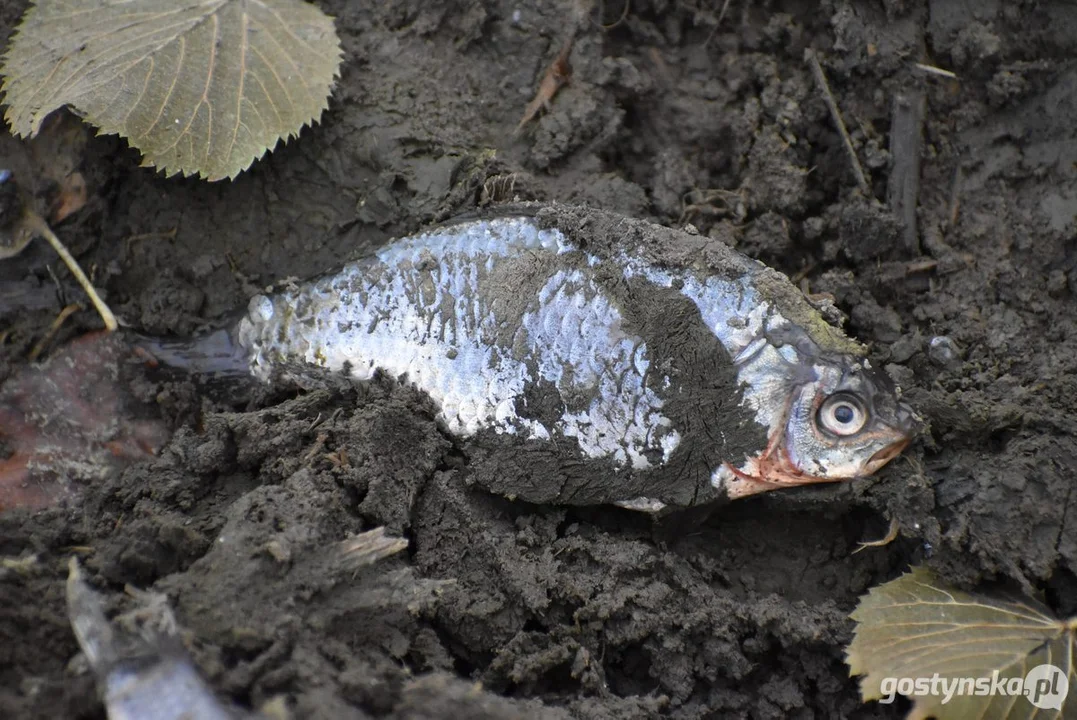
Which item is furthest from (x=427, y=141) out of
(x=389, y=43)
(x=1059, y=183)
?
(x=1059, y=183)

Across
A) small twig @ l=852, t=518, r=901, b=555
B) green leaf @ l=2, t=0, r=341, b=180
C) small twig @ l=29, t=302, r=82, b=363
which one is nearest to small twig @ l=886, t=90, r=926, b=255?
small twig @ l=852, t=518, r=901, b=555

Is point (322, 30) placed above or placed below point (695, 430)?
above

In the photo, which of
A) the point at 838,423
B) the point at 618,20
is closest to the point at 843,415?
the point at 838,423

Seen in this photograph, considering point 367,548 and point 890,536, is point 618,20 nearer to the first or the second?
point 890,536

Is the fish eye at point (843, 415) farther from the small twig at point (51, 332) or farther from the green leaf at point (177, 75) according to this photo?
the small twig at point (51, 332)

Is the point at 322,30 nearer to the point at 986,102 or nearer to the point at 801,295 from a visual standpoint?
the point at 801,295
